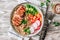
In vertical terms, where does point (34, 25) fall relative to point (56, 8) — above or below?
below

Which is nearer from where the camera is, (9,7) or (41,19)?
(41,19)

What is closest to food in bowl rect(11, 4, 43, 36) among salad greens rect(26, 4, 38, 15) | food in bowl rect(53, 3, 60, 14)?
salad greens rect(26, 4, 38, 15)

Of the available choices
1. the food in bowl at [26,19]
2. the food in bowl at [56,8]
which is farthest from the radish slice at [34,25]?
the food in bowl at [56,8]

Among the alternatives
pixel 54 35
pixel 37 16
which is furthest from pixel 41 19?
pixel 54 35

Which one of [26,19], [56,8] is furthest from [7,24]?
[56,8]

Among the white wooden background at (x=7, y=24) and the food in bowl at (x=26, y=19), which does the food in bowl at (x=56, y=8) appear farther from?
the food in bowl at (x=26, y=19)

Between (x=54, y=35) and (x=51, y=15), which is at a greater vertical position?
(x=51, y=15)

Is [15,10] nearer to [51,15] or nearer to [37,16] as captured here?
[37,16]

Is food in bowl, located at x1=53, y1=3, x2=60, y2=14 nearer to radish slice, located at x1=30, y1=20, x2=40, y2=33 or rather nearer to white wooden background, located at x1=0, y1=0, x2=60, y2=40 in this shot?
white wooden background, located at x1=0, y1=0, x2=60, y2=40

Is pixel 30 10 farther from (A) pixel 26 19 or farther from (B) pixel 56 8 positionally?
(B) pixel 56 8
